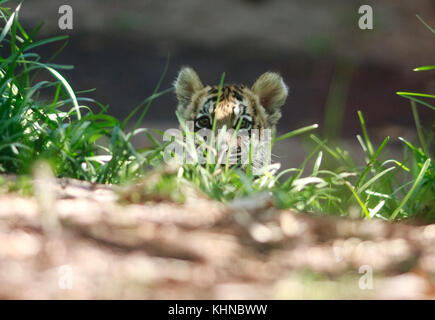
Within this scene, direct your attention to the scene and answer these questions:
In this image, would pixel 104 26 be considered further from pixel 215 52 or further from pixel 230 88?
pixel 230 88

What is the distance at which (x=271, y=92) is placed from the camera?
16.1 feet

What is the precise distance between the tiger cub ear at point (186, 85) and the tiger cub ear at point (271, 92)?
493mm

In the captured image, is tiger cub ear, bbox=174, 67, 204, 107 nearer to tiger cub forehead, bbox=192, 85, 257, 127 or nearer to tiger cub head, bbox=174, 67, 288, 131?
tiger cub head, bbox=174, 67, 288, 131

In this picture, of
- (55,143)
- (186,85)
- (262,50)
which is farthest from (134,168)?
(262,50)

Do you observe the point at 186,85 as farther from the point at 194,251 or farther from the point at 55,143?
the point at 194,251

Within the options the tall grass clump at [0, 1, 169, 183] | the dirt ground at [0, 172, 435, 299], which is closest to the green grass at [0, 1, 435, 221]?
the tall grass clump at [0, 1, 169, 183]

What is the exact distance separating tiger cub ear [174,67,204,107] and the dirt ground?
2300 mm

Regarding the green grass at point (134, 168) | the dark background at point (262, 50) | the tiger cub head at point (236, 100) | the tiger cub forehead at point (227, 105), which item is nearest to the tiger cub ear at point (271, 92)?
the tiger cub head at point (236, 100)

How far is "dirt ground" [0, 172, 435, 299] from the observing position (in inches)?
76.5

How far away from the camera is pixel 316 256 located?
7.54 feet

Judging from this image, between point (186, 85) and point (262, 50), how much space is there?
924cm

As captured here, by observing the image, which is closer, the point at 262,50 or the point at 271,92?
the point at 271,92

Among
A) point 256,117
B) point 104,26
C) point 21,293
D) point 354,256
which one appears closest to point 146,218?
point 21,293

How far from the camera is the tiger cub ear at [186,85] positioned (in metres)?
4.89
